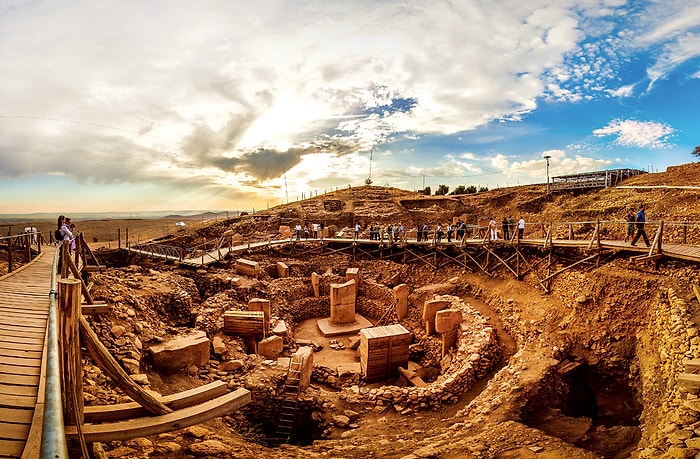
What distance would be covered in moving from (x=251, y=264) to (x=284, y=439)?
9838 millimetres

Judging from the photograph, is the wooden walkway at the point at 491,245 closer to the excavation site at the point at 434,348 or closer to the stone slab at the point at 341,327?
the excavation site at the point at 434,348

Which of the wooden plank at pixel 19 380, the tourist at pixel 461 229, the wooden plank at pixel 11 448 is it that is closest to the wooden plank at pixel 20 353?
the wooden plank at pixel 19 380

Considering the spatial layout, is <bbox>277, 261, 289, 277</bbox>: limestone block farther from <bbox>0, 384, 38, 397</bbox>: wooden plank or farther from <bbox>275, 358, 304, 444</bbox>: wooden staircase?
<bbox>0, 384, 38, 397</bbox>: wooden plank

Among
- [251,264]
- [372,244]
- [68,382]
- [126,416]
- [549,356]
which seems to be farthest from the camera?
[372,244]

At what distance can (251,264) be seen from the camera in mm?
17047

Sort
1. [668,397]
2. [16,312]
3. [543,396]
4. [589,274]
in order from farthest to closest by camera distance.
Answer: [589,274], [543,396], [668,397], [16,312]

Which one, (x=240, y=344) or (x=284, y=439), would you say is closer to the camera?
(x=284, y=439)

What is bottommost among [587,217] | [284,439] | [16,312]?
[284,439]

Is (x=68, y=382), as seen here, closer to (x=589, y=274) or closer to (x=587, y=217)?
(x=589, y=274)

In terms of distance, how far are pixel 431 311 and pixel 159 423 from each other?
37.9 ft

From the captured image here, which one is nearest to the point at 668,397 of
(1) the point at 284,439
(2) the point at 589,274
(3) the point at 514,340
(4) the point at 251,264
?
(3) the point at 514,340

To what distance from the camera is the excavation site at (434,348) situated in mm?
6023

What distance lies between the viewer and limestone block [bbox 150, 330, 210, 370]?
8.31m

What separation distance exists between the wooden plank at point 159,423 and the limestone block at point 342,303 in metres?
11.6
